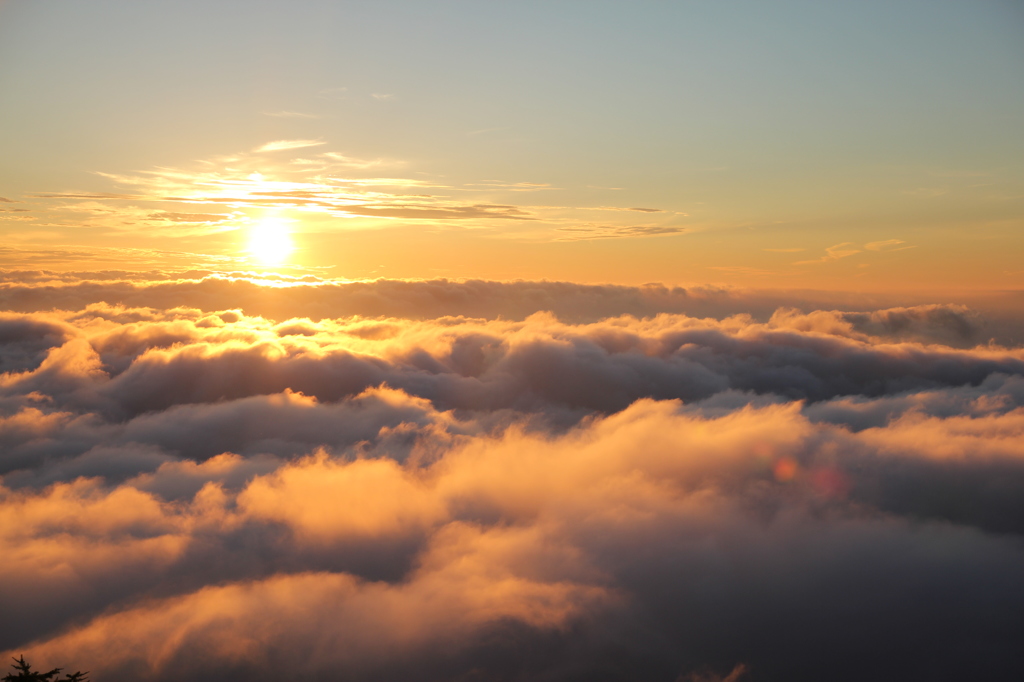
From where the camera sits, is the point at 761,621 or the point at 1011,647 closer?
the point at 1011,647

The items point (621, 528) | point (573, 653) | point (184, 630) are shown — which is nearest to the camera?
point (184, 630)

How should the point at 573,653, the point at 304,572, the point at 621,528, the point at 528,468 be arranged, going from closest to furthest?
1. the point at 573,653
2. the point at 304,572
3. the point at 621,528
4. the point at 528,468

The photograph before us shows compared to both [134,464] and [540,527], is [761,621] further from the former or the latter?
[134,464]

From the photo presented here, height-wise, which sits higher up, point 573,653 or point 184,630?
point 184,630

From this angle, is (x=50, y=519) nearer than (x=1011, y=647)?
No

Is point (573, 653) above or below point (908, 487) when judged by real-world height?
below

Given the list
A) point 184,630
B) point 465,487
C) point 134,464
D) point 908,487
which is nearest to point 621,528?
point 465,487

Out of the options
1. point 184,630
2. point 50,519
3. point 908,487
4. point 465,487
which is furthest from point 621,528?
point 50,519

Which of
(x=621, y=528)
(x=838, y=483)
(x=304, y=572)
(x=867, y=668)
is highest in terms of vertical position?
(x=838, y=483)

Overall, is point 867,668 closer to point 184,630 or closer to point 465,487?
point 465,487
